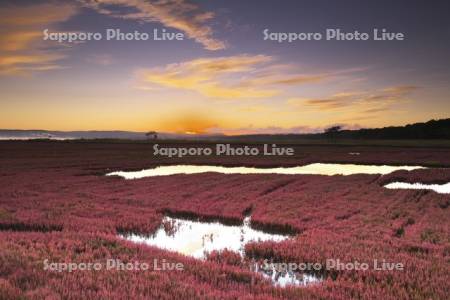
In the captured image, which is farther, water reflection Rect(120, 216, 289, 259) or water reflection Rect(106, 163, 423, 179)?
water reflection Rect(106, 163, 423, 179)

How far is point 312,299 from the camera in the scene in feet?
30.1

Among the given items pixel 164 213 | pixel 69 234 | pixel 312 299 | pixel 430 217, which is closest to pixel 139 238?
pixel 69 234

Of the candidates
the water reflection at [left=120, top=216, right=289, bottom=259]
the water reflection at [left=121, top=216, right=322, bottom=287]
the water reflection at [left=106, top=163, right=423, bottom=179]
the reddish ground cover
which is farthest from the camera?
the water reflection at [left=106, top=163, right=423, bottom=179]

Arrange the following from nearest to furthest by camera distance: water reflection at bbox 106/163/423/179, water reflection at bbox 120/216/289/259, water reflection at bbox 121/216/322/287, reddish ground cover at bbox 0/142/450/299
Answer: reddish ground cover at bbox 0/142/450/299 → water reflection at bbox 121/216/322/287 → water reflection at bbox 120/216/289/259 → water reflection at bbox 106/163/423/179

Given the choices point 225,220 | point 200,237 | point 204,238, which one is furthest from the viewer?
point 225,220

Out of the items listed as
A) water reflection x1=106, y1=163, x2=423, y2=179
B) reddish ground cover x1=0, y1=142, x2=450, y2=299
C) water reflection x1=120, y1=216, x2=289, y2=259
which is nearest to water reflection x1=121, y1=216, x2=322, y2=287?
water reflection x1=120, y1=216, x2=289, y2=259

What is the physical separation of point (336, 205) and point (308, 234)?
773 cm

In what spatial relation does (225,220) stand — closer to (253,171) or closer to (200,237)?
(200,237)

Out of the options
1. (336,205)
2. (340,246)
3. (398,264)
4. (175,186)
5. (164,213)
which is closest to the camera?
(398,264)

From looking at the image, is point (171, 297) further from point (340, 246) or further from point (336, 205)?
point (336, 205)

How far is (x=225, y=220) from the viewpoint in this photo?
2005 cm

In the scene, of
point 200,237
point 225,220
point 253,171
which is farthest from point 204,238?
point 253,171

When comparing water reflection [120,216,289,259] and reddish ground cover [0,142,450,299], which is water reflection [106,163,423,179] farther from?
water reflection [120,216,289,259]

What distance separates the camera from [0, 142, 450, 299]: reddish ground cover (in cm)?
963
